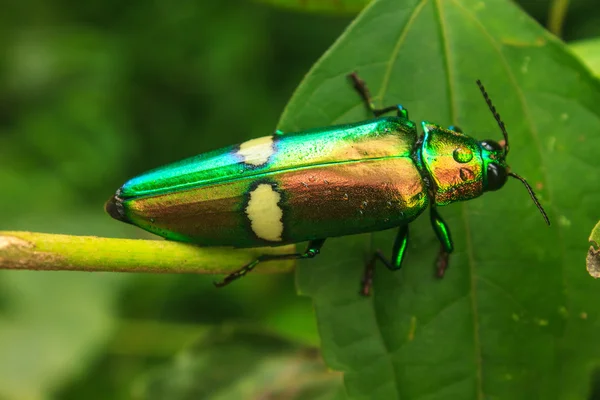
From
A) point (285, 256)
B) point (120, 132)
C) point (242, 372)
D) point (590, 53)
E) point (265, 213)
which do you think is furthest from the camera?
point (120, 132)

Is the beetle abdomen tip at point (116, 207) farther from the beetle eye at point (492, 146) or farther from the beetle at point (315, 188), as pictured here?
the beetle eye at point (492, 146)

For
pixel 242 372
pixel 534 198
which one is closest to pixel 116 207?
pixel 242 372

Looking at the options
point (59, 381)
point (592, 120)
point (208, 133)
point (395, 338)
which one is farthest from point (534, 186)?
point (208, 133)

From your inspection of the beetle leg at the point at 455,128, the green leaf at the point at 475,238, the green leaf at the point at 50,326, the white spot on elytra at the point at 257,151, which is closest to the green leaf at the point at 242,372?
the green leaf at the point at 50,326

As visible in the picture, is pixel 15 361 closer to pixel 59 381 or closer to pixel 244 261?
pixel 59 381

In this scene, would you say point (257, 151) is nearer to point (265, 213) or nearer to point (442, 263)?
point (265, 213)

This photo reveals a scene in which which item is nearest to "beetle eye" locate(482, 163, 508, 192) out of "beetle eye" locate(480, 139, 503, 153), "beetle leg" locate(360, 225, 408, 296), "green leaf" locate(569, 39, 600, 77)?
"beetle eye" locate(480, 139, 503, 153)
